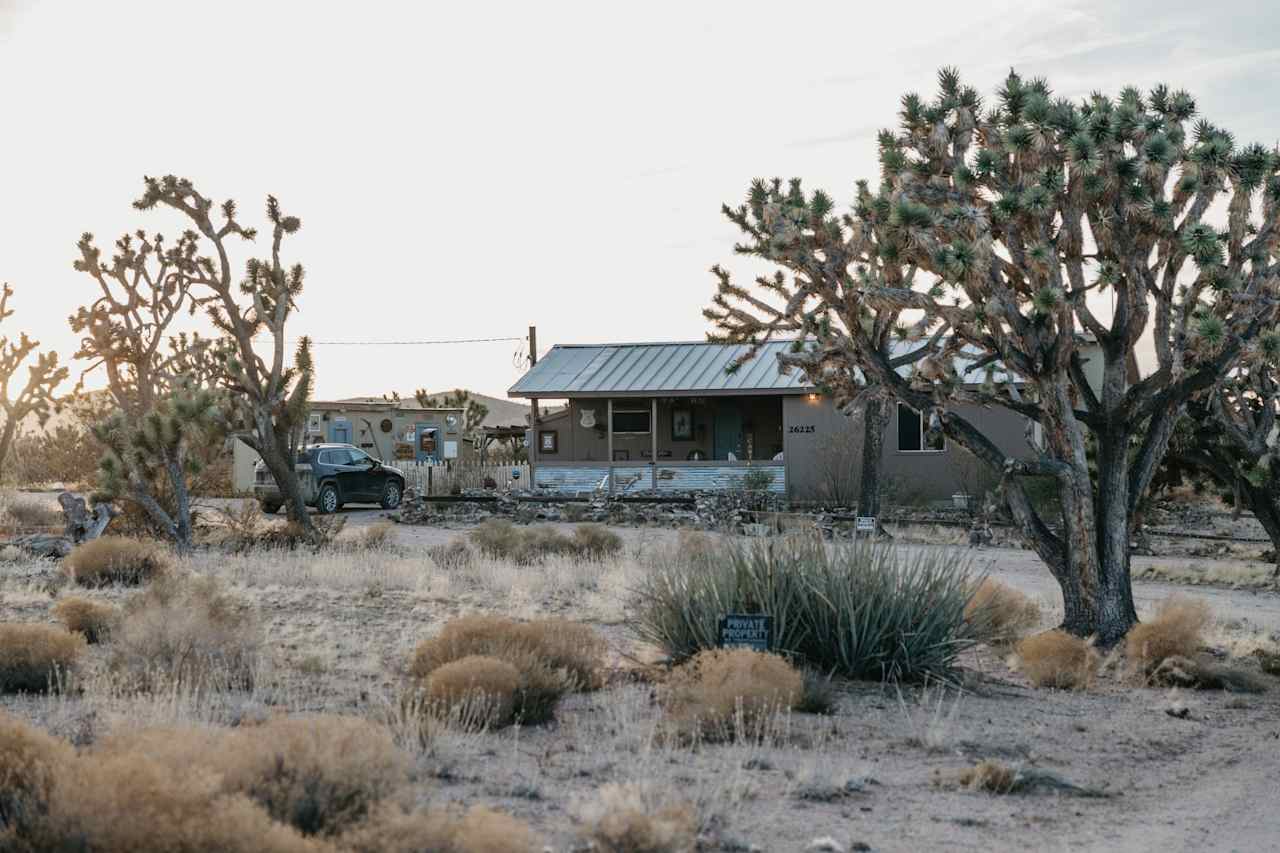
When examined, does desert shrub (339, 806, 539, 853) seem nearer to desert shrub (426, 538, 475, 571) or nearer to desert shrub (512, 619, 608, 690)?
desert shrub (512, 619, 608, 690)

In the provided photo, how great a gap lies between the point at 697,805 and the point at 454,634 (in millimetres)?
3774

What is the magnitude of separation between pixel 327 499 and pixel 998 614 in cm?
2187

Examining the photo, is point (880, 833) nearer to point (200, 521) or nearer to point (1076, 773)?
point (1076, 773)

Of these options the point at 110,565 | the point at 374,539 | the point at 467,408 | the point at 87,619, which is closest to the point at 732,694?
the point at 87,619

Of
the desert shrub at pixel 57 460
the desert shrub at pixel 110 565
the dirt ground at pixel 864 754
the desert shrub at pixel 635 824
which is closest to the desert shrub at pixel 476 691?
the dirt ground at pixel 864 754

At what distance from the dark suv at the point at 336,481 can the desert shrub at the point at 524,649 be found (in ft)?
70.8

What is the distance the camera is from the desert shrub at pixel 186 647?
366 inches

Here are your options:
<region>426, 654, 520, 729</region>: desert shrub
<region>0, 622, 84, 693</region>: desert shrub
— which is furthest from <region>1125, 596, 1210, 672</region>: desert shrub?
<region>0, 622, 84, 693</region>: desert shrub

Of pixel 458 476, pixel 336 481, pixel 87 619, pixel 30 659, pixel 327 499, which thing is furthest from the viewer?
pixel 458 476

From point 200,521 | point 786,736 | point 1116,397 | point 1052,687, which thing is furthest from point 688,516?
point 786,736

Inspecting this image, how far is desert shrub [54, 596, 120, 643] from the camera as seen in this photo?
458 inches

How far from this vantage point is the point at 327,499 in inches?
1264

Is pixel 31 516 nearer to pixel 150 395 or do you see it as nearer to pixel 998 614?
pixel 150 395

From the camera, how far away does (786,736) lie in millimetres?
8156
